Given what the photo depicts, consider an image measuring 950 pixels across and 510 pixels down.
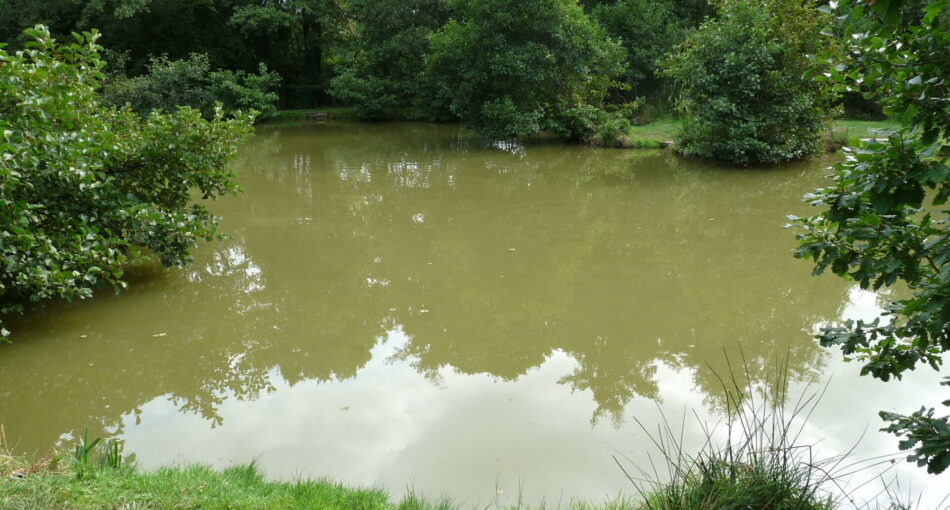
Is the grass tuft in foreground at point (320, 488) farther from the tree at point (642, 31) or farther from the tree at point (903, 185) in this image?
the tree at point (642, 31)

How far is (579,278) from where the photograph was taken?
6422mm

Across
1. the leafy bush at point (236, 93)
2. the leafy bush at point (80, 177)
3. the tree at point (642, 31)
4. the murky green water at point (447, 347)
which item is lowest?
the murky green water at point (447, 347)

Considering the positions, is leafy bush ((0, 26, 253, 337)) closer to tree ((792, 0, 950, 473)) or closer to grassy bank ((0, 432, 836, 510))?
grassy bank ((0, 432, 836, 510))

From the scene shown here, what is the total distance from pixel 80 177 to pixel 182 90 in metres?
15.5

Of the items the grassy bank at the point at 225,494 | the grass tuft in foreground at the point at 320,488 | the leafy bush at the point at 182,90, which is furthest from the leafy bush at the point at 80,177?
the leafy bush at the point at 182,90

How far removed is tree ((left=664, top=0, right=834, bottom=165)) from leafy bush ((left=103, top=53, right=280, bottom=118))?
11538 millimetres

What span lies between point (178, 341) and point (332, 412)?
1.80 metres

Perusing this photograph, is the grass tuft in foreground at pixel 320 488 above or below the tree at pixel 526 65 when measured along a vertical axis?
below

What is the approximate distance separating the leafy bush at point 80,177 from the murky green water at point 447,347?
73 cm

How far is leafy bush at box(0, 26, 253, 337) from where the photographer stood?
4.13 m

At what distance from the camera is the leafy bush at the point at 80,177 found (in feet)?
13.6

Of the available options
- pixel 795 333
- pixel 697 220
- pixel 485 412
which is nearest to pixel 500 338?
pixel 485 412

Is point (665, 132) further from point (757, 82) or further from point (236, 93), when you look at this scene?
point (236, 93)

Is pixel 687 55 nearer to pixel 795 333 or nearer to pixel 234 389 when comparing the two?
pixel 795 333
